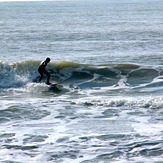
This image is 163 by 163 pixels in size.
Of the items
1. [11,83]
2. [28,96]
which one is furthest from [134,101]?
[11,83]

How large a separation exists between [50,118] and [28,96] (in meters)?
5.29

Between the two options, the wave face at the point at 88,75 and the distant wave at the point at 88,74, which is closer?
the wave face at the point at 88,75

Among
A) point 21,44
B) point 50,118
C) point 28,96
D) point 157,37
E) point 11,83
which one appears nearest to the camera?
point 50,118

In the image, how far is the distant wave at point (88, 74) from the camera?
86.5ft

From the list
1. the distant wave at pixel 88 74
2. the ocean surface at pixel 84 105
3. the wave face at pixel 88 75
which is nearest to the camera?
the ocean surface at pixel 84 105

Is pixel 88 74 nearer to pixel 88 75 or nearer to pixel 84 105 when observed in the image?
pixel 88 75

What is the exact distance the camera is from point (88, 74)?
29.1m

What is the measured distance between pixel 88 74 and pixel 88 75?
8cm

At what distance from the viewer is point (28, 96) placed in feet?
76.0

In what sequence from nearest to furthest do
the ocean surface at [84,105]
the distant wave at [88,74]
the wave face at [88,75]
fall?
the ocean surface at [84,105] < the wave face at [88,75] < the distant wave at [88,74]

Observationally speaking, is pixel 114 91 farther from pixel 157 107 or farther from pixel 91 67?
pixel 91 67

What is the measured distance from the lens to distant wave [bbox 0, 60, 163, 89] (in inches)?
1038

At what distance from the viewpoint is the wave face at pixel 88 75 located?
1032 inches

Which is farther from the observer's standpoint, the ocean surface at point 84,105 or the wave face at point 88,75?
the wave face at point 88,75
